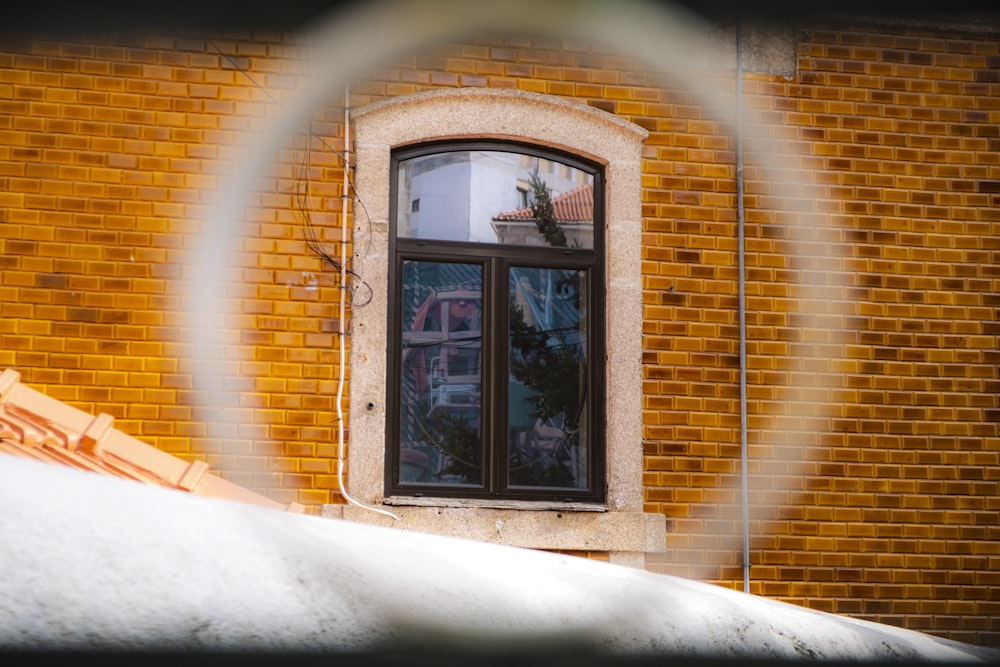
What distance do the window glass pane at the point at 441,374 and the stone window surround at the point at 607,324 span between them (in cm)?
19

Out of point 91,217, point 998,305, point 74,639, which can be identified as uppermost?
point 91,217

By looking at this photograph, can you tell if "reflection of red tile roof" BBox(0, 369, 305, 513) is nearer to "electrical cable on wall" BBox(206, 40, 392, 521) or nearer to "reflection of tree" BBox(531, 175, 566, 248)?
"electrical cable on wall" BBox(206, 40, 392, 521)

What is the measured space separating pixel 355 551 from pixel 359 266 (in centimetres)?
415

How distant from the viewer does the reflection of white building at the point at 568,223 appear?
5.24 meters

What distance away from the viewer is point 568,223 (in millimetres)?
5273

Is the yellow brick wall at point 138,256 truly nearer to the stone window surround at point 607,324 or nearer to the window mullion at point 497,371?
the stone window surround at point 607,324

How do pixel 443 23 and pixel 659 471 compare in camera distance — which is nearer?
pixel 443 23

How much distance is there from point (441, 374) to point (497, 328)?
332mm

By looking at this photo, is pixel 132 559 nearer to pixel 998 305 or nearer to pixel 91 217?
pixel 91 217

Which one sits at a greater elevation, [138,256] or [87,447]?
[138,256]

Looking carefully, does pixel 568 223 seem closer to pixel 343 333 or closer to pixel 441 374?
pixel 441 374

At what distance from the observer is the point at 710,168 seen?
5219 millimetres

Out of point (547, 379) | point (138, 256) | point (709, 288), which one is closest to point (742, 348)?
point (709, 288)

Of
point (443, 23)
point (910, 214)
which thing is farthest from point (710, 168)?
point (443, 23)
